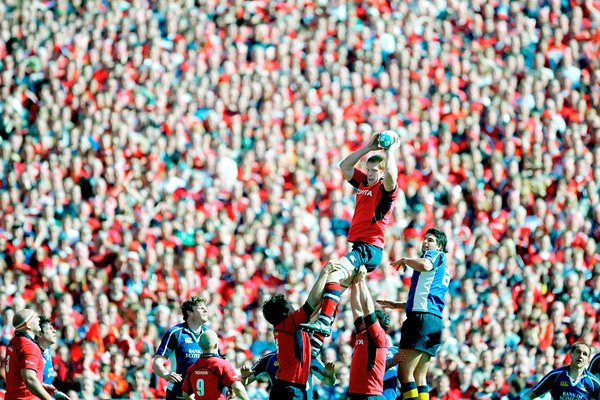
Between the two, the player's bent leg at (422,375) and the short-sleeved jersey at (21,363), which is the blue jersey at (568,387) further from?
the short-sleeved jersey at (21,363)

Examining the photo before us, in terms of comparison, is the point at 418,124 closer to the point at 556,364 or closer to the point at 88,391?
the point at 556,364

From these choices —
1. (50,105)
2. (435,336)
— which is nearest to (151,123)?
(50,105)

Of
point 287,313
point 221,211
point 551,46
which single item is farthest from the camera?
point 551,46

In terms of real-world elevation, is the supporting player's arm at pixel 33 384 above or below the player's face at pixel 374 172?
below

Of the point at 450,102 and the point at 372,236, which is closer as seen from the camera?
the point at 372,236

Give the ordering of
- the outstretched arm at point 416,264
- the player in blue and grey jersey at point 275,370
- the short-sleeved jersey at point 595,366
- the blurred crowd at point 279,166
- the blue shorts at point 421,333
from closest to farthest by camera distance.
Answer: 1. the outstretched arm at point 416,264
2. the blue shorts at point 421,333
3. the player in blue and grey jersey at point 275,370
4. the short-sleeved jersey at point 595,366
5. the blurred crowd at point 279,166

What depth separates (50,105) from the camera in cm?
1625

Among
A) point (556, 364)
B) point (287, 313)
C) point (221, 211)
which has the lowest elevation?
point (556, 364)

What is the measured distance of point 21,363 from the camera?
10.2 meters

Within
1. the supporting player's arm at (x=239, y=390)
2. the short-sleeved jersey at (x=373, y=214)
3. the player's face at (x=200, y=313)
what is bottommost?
the supporting player's arm at (x=239, y=390)

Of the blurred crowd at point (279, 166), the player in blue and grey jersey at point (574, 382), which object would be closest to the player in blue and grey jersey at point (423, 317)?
the player in blue and grey jersey at point (574, 382)

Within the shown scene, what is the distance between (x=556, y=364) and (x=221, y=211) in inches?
178

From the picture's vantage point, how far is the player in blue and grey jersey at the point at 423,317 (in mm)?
10219

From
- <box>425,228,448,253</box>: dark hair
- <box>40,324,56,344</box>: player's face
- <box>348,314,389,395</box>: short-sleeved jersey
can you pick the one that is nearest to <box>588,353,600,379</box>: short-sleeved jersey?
<box>425,228,448,253</box>: dark hair
